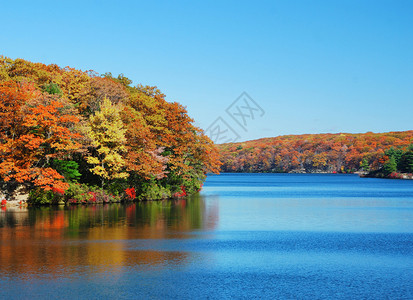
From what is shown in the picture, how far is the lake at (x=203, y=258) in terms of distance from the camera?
1667 cm

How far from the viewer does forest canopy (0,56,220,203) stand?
49.8 metres

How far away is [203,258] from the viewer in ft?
73.0

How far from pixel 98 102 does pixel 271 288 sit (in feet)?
175

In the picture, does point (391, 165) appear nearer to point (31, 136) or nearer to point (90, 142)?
point (90, 142)

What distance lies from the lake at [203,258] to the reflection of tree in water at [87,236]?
0.07m

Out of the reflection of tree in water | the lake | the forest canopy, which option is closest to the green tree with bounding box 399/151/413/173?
the forest canopy

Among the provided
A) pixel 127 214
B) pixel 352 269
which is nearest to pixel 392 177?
pixel 127 214

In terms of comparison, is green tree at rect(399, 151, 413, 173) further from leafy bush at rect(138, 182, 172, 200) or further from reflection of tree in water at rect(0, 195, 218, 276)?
reflection of tree in water at rect(0, 195, 218, 276)

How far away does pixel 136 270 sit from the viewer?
64.0 feet

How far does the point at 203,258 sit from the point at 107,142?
37124 mm

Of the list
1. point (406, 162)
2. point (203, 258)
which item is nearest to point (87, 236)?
point (203, 258)

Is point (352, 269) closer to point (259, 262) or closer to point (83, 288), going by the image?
point (259, 262)

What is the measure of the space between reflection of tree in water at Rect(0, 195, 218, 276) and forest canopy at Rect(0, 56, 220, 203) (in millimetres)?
6393

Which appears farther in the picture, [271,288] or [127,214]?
[127,214]
